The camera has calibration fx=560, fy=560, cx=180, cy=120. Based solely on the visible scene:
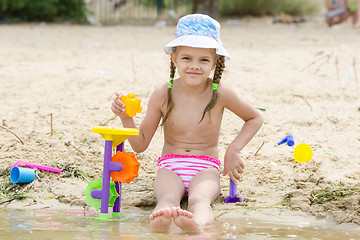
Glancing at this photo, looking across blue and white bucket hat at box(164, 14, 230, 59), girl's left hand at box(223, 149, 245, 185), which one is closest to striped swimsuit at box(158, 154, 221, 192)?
girl's left hand at box(223, 149, 245, 185)

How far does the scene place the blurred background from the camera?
11.4 metres

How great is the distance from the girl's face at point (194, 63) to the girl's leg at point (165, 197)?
56cm

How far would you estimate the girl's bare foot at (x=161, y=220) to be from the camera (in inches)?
103

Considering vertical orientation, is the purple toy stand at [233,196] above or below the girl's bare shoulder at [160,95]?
below

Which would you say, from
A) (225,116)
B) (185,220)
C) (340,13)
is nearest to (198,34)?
(185,220)

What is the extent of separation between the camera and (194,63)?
10.6 feet

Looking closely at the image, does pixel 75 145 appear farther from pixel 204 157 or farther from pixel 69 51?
pixel 69 51

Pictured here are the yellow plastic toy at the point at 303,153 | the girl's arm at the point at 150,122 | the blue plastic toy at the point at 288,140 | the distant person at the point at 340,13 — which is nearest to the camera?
the girl's arm at the point at 150,122

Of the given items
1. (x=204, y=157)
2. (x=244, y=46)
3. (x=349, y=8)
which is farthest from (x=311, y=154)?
(x=349, y=8)

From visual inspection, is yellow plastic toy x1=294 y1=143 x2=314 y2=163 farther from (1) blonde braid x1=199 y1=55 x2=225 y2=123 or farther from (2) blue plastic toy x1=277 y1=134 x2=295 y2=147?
(1) blonde braid x1=199 y1=55 x2=225 y2=123

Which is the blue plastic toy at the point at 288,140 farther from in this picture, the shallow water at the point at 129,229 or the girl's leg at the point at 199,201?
the shallow water at the point at 129,229

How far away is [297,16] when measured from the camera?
525 inches

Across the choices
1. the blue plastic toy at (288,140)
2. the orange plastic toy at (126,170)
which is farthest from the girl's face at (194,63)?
the blue plastic toy at (288,140)

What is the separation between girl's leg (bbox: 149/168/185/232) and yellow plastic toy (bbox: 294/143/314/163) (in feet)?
3.23
